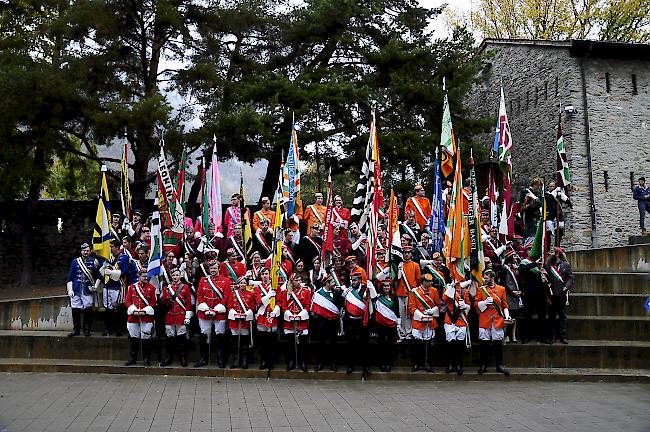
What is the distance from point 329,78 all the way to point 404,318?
9.96 m

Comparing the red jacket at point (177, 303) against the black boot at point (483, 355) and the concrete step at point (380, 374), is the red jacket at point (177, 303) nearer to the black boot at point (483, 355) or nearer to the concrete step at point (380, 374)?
the concrete step at point (380, 374)

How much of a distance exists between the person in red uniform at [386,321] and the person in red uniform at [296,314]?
1.29 m

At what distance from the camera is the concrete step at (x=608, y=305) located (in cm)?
1391

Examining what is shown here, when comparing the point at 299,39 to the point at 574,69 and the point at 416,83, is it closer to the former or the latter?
the point at 416,83

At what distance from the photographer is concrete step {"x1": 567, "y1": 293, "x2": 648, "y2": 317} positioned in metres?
13.9

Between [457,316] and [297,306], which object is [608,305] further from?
[297,306]

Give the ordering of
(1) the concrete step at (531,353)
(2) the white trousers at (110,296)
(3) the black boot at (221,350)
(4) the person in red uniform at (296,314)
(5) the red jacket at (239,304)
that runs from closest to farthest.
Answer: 1. (4) the person in red uniform at (296,314)
2. (5) the red jacket at (239,304)
3. (3) the black boot at (221,350)
4. (1) the concrete step at (531,353)
5. (2) the white trousers at (110,296)

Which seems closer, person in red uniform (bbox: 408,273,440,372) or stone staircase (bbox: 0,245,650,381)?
person in red uniform (bbox: 408,273,440,372)

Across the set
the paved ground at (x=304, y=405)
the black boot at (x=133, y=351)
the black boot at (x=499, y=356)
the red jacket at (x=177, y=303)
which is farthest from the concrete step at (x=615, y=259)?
the black boot at (x=133, y=351)

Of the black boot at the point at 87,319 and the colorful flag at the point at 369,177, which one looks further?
the black boot at the point at 87,319

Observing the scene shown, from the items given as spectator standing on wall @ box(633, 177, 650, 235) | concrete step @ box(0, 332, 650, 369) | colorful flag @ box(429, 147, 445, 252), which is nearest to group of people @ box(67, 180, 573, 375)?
concrete step @ box(0, 332, 650, 369)

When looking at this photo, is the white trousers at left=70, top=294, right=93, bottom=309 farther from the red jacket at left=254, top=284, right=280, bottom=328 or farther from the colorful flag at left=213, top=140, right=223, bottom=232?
the red jacket at left=254, top=284, right=280, bottom=328

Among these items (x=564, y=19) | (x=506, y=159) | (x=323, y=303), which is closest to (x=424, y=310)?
(x=323, y=303)

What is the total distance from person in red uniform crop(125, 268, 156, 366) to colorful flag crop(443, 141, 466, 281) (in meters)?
5.58
